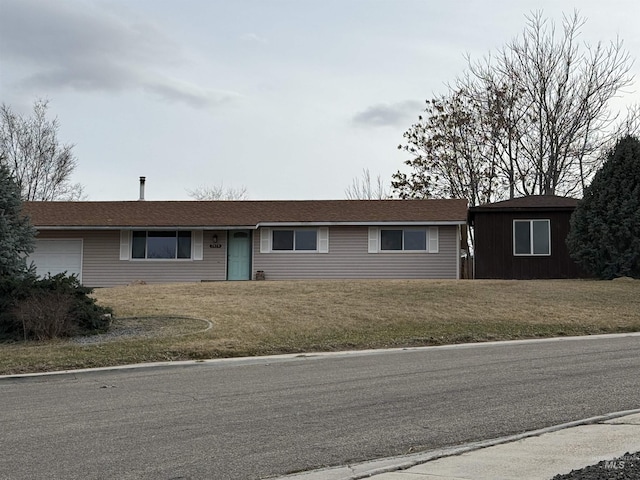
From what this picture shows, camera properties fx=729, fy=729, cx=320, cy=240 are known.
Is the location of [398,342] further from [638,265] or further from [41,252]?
[41,252]

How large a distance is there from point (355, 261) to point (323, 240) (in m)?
1.49

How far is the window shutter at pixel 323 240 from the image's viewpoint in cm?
2830

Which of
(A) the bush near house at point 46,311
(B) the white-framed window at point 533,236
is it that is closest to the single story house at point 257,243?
(B) the white-framed window at point 533,236

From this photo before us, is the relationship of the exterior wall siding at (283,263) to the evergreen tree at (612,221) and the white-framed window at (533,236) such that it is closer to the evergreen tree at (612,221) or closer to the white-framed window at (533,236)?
the white-framed window at (533,236)

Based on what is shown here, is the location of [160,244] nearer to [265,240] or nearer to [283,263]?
[265,240]

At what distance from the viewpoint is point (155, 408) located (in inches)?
355

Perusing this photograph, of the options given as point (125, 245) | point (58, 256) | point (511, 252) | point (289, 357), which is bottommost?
point (289, 357)

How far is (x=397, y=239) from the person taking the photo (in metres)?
28.1

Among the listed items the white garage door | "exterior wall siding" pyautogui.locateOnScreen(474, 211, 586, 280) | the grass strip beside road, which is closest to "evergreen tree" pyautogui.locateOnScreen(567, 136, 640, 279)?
the grass strip beside road

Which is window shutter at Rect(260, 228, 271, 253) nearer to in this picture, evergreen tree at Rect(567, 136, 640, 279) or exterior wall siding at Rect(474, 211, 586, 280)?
exterior wall siding at Rect(474, 211, 586, 280)

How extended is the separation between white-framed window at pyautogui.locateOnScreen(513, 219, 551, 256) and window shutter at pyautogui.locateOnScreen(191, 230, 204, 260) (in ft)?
39.3

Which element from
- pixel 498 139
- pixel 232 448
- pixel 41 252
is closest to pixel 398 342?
pixel 232 448

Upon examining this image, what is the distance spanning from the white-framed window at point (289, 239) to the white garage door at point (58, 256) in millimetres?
7421

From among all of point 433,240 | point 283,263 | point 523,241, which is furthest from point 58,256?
point 523,241
